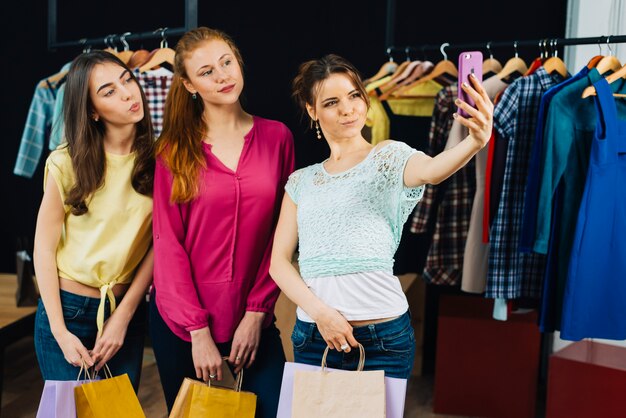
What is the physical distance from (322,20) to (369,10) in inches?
11.4

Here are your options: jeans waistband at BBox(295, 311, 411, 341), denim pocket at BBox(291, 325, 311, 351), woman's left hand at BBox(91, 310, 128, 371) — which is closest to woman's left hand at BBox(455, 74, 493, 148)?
jeans waistband at BBox(295, 311, 411, 341)

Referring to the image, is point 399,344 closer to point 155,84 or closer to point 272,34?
point 155,84

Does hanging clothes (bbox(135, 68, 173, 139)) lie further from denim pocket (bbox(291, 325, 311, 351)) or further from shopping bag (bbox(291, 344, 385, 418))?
shopping bag (bbox(291, 344, 385, 418))

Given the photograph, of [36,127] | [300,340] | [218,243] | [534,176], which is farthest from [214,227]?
[36,127]

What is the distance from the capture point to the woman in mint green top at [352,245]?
5.72 ft

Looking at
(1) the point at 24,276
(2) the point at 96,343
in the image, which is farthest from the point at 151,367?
(2) the point at 96,343

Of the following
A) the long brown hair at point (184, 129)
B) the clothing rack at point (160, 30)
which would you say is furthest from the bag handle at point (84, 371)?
the clothing rack at point (160, 30)

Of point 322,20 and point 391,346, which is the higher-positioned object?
point 322,20

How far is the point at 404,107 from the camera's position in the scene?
3385 mm

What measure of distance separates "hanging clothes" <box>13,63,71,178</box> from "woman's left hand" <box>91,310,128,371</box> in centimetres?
196

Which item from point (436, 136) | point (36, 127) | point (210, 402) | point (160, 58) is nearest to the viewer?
point (210, 402)

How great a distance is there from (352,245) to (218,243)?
431 mm

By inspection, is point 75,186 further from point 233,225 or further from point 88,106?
point 233,225

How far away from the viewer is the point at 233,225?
78.8 inches
